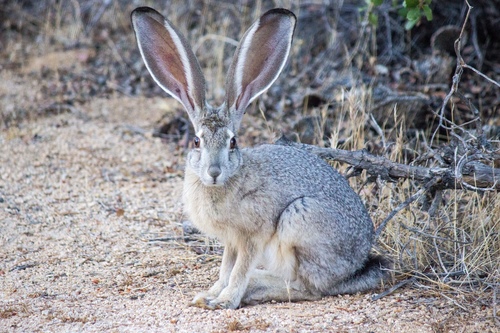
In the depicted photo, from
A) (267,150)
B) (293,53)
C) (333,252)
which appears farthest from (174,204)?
(293,53)

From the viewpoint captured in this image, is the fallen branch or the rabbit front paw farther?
the fallen branch

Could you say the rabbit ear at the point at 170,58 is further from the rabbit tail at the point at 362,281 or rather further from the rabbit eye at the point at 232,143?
the rabbit tail at the point at 362,281

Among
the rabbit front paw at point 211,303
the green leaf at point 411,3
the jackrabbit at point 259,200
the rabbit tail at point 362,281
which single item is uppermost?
the green leaf at point 411,3

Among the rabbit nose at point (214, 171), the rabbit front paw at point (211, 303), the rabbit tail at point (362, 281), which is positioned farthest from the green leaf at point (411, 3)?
the rabbit front paw at point (211, 303)

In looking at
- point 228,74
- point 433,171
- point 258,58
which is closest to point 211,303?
point 228,74

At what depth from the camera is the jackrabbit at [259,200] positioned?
15.1 feet

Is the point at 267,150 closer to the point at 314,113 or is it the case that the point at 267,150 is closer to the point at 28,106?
the point at 314,113

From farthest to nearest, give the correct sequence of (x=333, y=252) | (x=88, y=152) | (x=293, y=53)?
(x=293, y=53) < (x=88, y=152) < (x=333, y=252)

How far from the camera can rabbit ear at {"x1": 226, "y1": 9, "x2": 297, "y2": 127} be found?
467 centimetres

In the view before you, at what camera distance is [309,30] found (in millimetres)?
9133

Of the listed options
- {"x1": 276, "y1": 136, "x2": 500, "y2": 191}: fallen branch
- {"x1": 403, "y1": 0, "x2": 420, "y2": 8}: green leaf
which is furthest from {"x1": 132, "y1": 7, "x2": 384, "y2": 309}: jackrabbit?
{"x1": 403, "y1": 0, "x2": 420, "y2": 8}: green leaf

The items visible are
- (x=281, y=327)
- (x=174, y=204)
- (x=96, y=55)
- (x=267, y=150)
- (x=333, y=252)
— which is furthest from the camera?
(x=96, y=55)

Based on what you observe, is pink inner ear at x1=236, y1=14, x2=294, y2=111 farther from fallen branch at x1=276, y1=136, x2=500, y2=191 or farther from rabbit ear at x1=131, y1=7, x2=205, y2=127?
fallen branch at x1=276, y1=136, x2=500, y2=191

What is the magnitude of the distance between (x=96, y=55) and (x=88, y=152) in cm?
275
